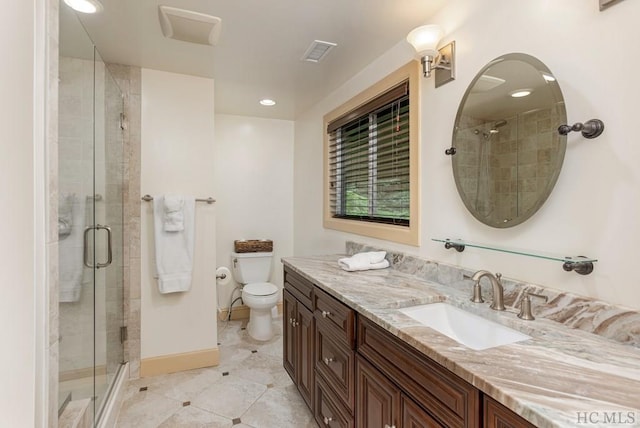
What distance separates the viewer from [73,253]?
1697 mm

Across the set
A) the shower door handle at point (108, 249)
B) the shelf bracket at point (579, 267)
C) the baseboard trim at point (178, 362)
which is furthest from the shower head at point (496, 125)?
the baseboard trim at point (178, 362)

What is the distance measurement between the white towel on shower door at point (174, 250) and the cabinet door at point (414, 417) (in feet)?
6.45

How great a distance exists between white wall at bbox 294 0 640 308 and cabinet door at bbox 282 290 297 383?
3.38 feet

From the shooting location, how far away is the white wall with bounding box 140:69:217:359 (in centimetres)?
248

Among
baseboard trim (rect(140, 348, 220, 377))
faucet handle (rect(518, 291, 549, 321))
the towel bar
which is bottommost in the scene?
baseboard trim (rect(140, 348, 220, 377))

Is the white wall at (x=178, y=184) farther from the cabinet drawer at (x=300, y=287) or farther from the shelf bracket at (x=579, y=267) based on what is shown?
the shelf bracket at (x=579, y=267)

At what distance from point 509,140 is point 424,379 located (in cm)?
99

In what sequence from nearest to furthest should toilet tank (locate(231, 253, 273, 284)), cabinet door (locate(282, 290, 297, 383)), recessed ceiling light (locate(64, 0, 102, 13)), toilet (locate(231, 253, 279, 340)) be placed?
recessed ceiling light (locate(64, 0, 102, 13)), cabinet door (locate(282, 290, 297, 383)), toilet (locate(231, 253, 279, 340)), toilet tank (locate(231, 253, 273, 284))

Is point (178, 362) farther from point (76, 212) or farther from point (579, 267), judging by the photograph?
point (579, 267)

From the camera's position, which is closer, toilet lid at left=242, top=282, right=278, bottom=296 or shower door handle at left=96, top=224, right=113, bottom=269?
shower door handle at left=96, top=224, right=113, bottom=269

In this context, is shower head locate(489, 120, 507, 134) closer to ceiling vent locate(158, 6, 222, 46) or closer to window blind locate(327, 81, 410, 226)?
window blind locate(327, 81, 410, 226)

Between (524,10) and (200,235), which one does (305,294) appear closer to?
(200,235)

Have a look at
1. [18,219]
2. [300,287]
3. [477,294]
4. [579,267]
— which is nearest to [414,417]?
[477,294]

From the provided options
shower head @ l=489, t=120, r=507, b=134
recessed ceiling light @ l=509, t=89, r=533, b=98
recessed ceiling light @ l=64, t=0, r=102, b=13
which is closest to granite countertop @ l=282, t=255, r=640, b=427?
shower head @ l=489, t=120, r=507, b=134
